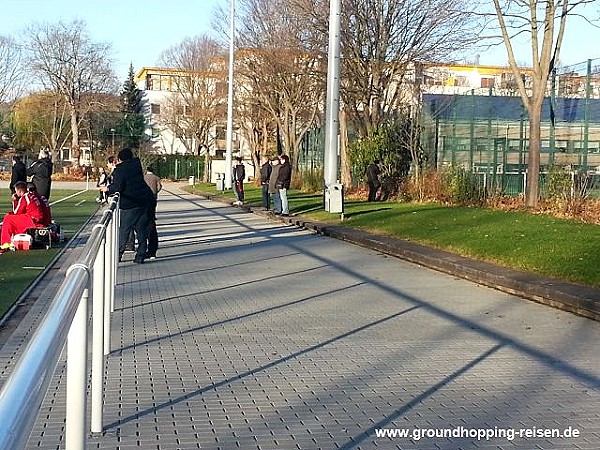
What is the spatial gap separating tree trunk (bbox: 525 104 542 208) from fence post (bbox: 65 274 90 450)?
2046cm

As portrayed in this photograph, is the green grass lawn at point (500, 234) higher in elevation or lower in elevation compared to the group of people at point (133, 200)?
lower

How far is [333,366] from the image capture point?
738cm

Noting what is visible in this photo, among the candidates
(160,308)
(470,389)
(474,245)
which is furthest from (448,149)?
(470,389)

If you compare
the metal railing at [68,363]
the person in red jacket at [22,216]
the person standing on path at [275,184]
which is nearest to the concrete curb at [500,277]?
the metal railing at [68,363]

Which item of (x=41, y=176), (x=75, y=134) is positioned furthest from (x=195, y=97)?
(x=41, y=176)

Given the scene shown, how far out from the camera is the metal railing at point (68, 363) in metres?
1.80

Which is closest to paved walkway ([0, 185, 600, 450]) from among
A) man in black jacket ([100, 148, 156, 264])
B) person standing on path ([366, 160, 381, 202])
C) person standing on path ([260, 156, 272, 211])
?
man in black jacket ([100, 148, 156, 264])

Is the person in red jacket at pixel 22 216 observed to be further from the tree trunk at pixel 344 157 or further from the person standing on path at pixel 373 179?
the tree trunk at pixel 344 157

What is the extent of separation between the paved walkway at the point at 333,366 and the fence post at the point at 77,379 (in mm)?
1512

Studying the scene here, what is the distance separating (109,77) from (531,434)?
78045 millimetres

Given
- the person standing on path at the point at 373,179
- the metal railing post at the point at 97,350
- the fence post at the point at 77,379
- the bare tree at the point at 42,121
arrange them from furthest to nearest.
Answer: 1. the bare tree at the point at 42,121
2. the person standing on path at the point at 373,179
3. the metal railing post at the point at 97,350
4. the fence post at the point at 77,379

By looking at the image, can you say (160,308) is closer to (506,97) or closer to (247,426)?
(247,426)

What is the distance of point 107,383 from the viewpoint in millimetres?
6727

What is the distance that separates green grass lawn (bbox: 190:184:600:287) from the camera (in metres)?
12.8
